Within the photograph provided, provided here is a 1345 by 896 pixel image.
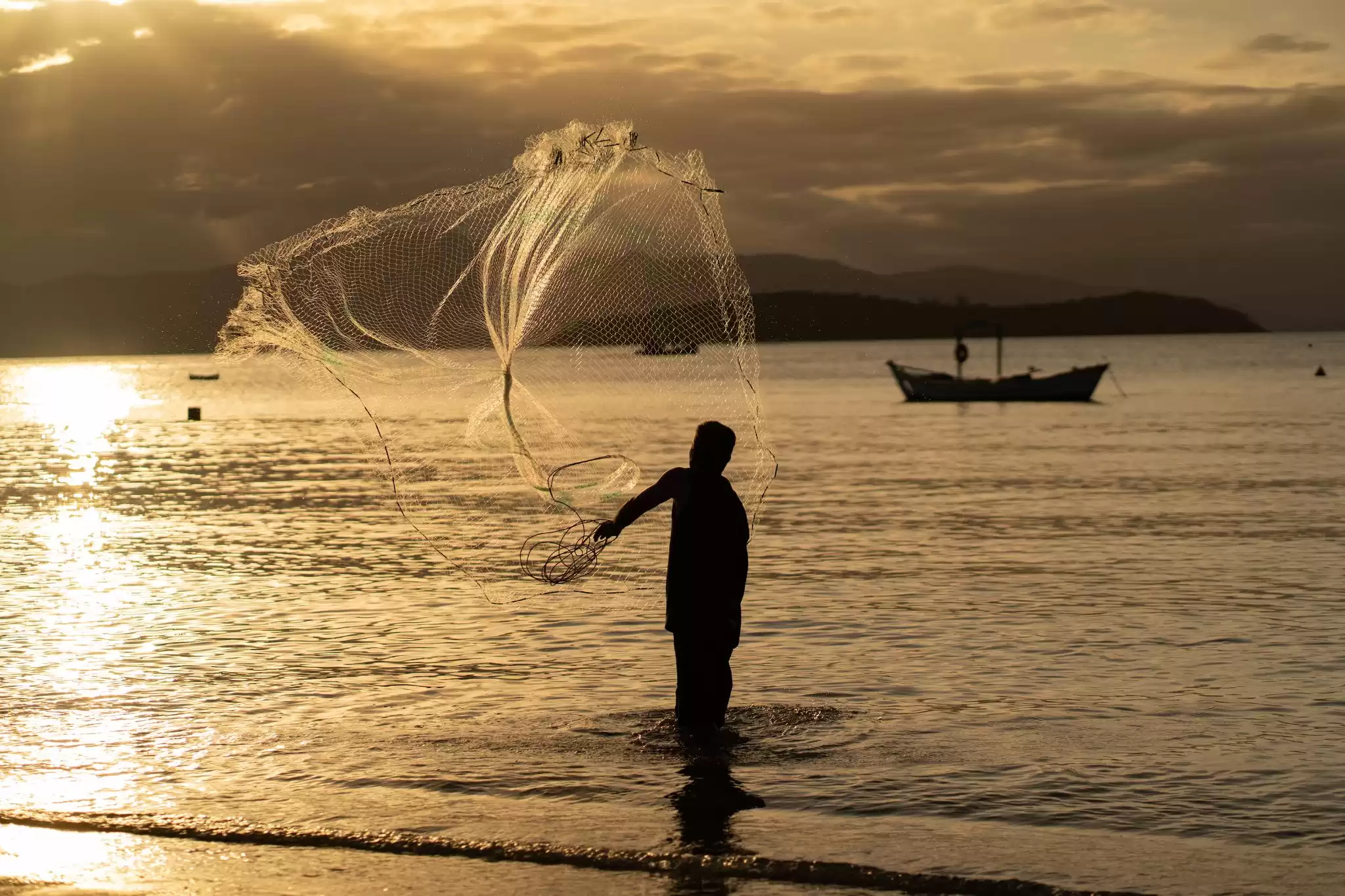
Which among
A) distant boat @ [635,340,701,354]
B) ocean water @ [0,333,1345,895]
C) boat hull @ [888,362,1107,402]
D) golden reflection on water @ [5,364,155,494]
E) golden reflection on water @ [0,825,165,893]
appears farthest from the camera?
boat hull @ [888,362,1107,402]

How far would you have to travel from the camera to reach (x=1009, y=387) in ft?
242

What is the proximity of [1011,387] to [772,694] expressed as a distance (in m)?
64.7

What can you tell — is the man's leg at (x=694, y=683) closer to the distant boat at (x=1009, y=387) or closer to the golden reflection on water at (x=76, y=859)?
the golden reflection on water at (x=76, y=859)

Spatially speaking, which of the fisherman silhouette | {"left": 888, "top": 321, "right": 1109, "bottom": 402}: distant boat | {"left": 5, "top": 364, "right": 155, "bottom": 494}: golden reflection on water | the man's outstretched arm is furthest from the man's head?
{"left": 888, "top": 321, "right": 1109, "bottom": 402}: distant boat

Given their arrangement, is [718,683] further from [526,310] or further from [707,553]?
[526,310]

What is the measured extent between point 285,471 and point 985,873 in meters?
30.3

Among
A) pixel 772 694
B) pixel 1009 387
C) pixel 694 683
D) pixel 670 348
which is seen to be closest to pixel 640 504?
pixel 694 683

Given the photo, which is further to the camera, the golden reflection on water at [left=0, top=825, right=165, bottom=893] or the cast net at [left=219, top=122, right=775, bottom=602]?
the cast net at [left=219, top=122, right=775, bottom=602]

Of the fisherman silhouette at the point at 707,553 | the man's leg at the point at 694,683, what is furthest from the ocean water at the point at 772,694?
the fisherman silhouette at the point at 707,553

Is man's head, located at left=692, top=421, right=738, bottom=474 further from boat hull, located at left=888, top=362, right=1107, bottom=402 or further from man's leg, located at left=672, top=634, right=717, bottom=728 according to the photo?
boat hull, located at left=888, top=362, right=1107, bottom=402

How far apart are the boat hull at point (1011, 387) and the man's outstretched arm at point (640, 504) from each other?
213 feet

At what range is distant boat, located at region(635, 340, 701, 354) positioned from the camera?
12359 mm

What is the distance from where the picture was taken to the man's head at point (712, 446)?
29.1ft

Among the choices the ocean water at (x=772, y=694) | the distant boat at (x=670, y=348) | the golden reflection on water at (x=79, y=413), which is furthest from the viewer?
the golden reflection on water at (x=79, y=413)
